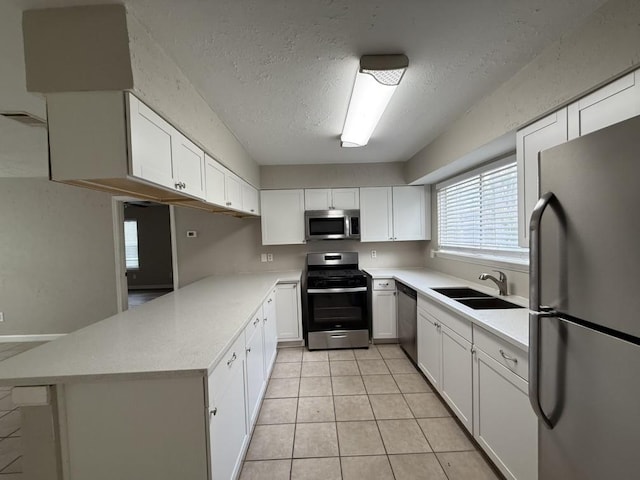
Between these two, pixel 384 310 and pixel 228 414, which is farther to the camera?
pixel 384 310

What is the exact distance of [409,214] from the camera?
12.2ft

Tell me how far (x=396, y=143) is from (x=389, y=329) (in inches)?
89.2

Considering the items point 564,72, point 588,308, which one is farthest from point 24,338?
point 564,72

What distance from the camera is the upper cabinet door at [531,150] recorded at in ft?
4.57

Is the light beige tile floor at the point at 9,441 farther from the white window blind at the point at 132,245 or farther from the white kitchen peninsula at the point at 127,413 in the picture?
the white window blind at the point at 132,245

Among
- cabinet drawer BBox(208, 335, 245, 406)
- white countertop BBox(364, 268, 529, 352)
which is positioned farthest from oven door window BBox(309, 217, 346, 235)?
cabinet drawer BBox(208, 335, 245, 406)

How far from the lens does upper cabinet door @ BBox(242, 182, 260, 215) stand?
117 inches

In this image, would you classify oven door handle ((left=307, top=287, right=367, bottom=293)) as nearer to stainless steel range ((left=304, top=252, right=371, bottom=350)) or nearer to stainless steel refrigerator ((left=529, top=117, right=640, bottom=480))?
stainless steel range ((left=304, top=252, right=371, bottom=350))

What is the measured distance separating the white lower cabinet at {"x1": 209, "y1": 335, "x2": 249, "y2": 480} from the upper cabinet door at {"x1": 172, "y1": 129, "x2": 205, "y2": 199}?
101cm

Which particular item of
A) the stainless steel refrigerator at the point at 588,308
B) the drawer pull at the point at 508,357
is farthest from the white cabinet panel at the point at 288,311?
the stainless steel refrigerator at the point at 588,308

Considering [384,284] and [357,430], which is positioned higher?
[384,284]

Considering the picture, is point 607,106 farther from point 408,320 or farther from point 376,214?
point 376,214

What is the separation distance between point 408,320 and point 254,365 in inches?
70.0

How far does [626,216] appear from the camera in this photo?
732 millimetres
